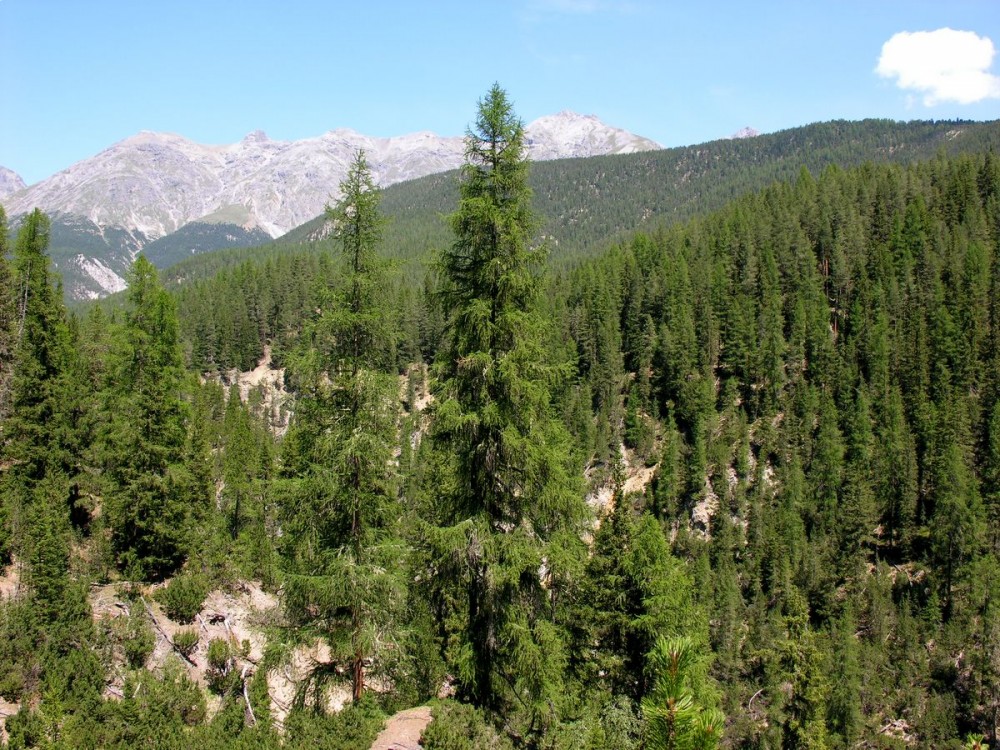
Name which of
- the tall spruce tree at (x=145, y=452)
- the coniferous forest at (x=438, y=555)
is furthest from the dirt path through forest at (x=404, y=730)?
the tall spruce tree at (x=145, y=452)

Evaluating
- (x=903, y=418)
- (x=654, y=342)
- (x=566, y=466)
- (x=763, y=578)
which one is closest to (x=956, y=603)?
(x=763, y=578)

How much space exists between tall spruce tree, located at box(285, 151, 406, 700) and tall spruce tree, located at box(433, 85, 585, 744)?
2091mm

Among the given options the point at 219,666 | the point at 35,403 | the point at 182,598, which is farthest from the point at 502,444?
the point at 35,403

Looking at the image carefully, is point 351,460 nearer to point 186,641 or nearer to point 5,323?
point 186,641

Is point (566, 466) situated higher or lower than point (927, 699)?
higher

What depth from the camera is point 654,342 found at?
3324 inches

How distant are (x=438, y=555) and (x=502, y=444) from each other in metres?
2.32

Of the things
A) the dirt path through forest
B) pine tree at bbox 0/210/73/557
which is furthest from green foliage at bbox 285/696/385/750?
pine tree at bbox 0/210/73/557

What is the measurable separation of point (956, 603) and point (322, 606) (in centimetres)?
6378

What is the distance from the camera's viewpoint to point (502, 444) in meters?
11.8

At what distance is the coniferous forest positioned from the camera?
38.2ft

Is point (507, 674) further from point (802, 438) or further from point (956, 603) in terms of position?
point (802, 438)

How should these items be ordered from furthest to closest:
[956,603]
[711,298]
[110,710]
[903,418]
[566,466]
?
[711,298] → [903,418] → [956,603] → [566,466] → [110,710]

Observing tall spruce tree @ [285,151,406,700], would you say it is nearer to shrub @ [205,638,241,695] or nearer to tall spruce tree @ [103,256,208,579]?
shrub @ [205,638,241,695]
